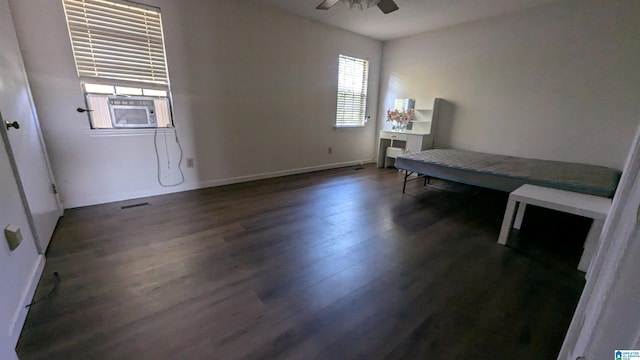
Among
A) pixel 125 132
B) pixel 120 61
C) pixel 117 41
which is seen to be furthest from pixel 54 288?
pixel 117 41

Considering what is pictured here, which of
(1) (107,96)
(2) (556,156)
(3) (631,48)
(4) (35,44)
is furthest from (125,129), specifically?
(3) (631,48)

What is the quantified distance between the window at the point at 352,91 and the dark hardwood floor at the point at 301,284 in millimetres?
2675

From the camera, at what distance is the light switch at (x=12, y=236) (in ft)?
4.33

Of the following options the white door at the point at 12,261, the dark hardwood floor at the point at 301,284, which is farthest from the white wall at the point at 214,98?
the white door at the point at 12,261

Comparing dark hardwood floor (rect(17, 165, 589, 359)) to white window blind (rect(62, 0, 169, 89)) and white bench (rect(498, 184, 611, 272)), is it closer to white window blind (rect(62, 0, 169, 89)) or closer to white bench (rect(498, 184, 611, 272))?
white bench (rect(498, 184, 611, 272))

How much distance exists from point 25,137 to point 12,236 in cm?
113

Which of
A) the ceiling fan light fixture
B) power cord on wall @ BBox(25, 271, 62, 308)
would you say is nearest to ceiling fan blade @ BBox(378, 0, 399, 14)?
the ceiling fan light fixture

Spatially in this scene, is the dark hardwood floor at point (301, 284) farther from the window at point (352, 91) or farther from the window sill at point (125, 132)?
the window at point (352, 91)

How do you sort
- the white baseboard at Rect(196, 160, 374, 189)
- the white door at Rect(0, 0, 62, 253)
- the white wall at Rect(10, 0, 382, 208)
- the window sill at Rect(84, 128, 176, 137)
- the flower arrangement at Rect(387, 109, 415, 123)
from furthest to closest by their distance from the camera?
the flower arrangement at Rect(387, 109, 415, 123) < the white baseboard at Rect(196, 160, 374, 189) < the window sill at Rect(84, 128, 176, 137) < the white wall at Rect(10, 0, 382, 208) < the white door at Rect(0, 0, 62, 253)

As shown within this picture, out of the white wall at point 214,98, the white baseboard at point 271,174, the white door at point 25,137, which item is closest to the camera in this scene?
the white door at point 25,137

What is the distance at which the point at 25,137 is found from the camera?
6.49 feet

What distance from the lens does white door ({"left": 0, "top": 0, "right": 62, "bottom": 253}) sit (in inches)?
69.1

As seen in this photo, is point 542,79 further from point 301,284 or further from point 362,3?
point 301,284

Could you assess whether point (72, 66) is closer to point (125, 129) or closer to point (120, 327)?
point (125, 129)
